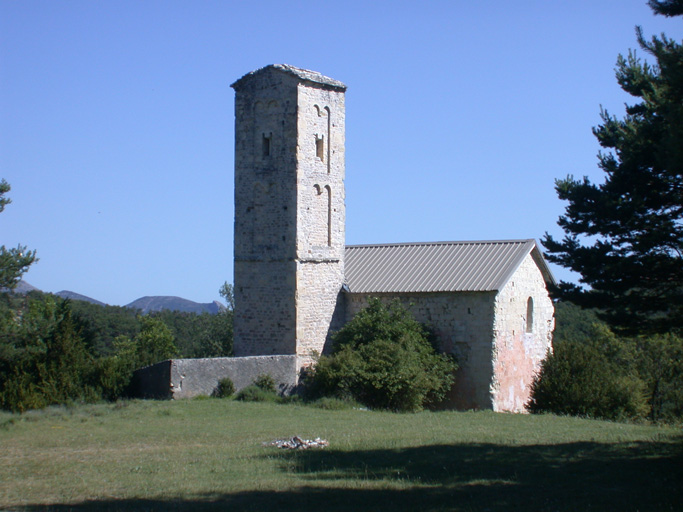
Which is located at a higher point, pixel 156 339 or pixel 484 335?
pixel 484 335

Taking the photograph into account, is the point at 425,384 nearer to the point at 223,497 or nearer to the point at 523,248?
the point at 523,248

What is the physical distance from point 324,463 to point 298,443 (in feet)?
5.23

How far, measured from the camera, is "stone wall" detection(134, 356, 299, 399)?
19438mm

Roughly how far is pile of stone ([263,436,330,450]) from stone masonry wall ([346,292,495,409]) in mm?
10374

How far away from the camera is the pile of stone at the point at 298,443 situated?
13178 mm

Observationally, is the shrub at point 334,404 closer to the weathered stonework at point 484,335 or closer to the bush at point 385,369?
the bush at point 385,369

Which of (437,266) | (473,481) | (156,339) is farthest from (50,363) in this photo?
(156,339)

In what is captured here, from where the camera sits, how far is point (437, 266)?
986 inches

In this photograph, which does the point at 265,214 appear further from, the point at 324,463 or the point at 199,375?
the point at 324,463

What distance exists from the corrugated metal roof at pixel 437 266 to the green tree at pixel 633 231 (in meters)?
9.66

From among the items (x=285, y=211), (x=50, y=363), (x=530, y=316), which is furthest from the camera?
(x=530, y=316)

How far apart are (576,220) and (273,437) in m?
7.13

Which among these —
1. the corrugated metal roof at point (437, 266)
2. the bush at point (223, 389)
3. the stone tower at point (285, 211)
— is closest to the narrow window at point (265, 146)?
the stone tower at point (285, 211)

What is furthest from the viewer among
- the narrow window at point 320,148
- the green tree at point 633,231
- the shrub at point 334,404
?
the narrow window at point 320,148
